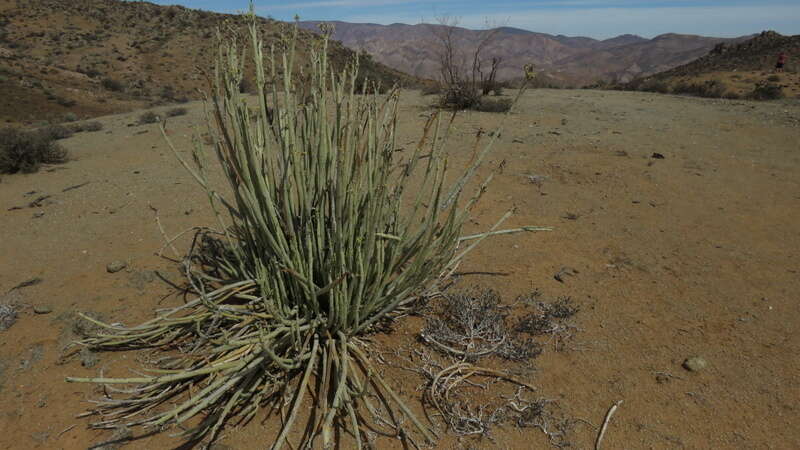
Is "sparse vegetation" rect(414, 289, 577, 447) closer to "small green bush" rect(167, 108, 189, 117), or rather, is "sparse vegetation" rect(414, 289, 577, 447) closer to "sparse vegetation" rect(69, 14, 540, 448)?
"sparse vegetation" rect(69, 14, 540, 448)

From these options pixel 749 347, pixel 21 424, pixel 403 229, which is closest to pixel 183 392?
pixel 21 424

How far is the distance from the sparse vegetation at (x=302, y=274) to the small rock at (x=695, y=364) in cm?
119

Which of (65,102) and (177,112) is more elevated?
(177,112)

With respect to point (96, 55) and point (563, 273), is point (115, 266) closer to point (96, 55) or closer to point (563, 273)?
point (563, 273)

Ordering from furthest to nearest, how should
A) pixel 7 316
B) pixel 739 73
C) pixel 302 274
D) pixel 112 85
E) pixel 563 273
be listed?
1. pixel 112 85
2. pixel 739 73
3. pixel 563 273
4. pixel 7 316
5. pixel 302 274

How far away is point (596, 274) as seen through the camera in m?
2.81

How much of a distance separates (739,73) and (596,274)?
64.9ft

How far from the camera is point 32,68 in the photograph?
19297mm

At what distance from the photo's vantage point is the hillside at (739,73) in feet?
42.1

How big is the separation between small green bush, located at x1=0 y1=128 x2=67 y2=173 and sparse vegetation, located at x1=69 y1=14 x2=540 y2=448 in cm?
426

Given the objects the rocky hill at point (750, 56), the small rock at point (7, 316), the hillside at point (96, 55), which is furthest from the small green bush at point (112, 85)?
the rocky hill at point (750, 56)

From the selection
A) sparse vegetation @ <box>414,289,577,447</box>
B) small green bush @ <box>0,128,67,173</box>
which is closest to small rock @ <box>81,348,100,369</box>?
sparse vegetation @ <box>414,289,577,447</box>

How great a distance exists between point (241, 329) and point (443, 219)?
1.97m

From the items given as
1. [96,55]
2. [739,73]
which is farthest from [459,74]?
[96,55]
